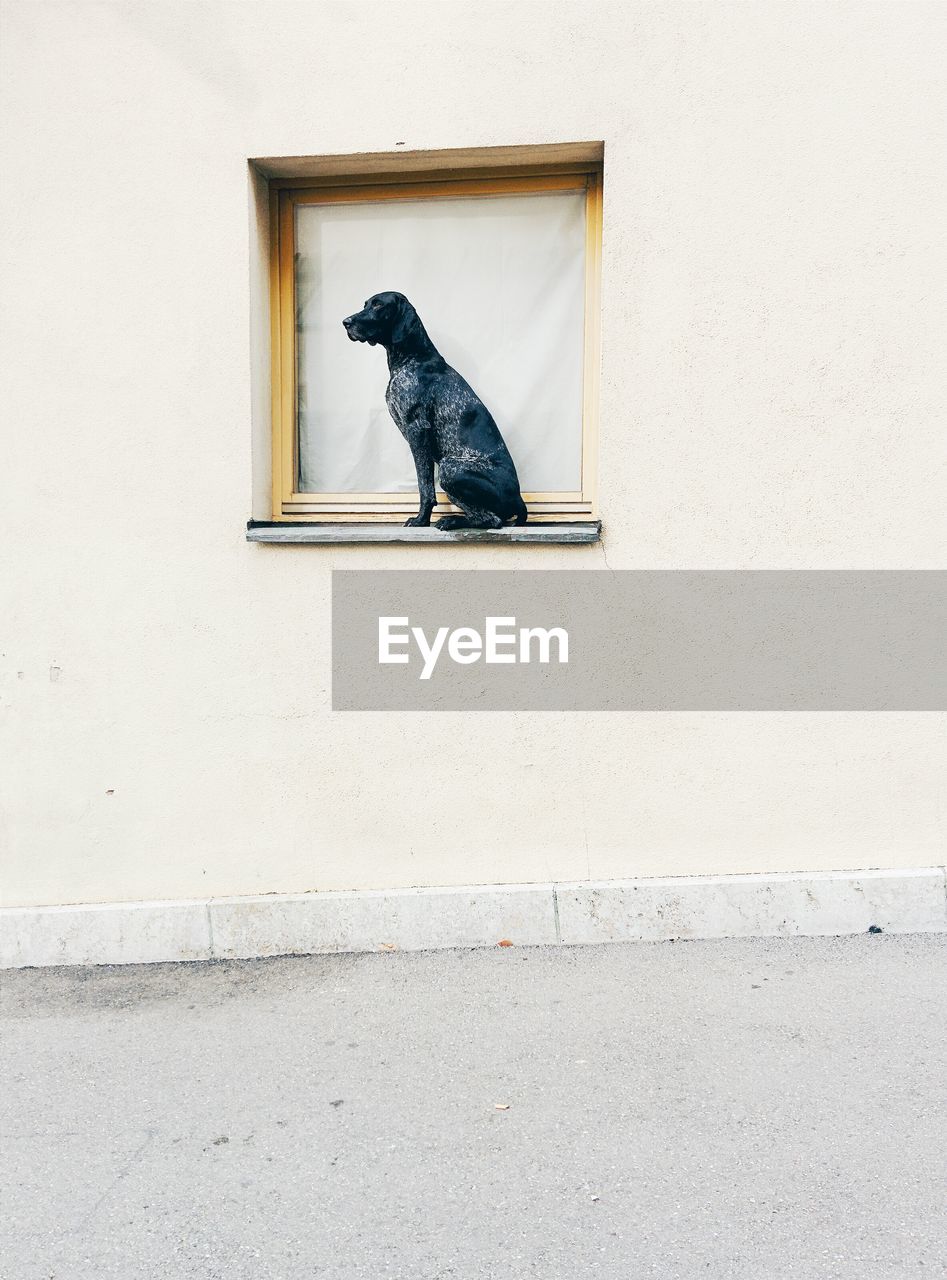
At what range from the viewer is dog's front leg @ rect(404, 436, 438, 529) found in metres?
4.19

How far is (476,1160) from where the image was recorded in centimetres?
265

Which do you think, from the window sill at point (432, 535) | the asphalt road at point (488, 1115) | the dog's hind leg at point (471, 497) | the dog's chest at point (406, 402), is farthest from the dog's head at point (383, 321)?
the asphalt road at point (488, 1115)

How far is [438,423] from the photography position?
418 cm

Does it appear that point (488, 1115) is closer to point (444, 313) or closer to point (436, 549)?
point (436, 549)

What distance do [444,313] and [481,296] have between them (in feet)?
0.60

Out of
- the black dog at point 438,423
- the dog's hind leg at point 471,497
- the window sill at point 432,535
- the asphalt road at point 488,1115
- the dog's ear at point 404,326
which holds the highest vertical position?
the dog's ear at point 404,326

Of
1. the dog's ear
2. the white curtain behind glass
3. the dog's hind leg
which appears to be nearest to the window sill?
the dog's hind leg

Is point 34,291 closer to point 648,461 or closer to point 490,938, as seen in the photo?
point 648,461

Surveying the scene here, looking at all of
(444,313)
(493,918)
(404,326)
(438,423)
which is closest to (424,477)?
(438,423)

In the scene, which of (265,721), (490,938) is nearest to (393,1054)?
(490,938)

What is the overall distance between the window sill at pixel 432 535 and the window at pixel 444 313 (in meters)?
0.26

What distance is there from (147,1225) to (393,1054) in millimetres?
975

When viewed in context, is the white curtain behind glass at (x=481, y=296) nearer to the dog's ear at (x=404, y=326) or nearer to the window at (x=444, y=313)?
the window at (x=444, y=313)

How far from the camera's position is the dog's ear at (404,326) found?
4160 mm
